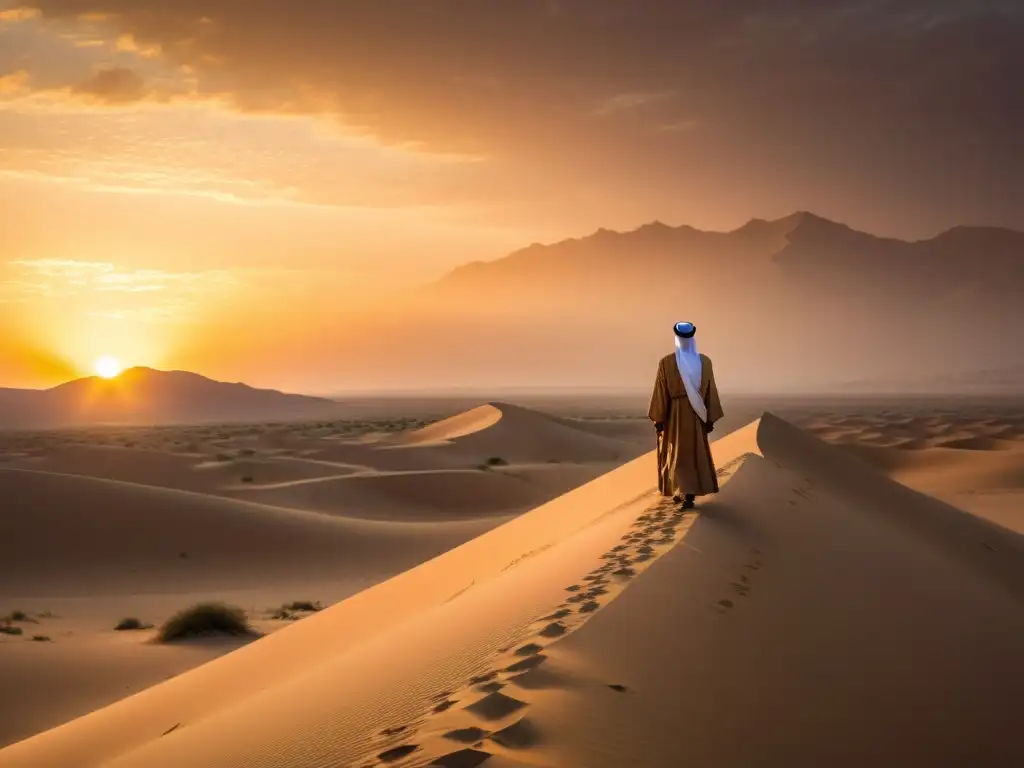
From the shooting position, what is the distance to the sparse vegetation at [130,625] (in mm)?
12773

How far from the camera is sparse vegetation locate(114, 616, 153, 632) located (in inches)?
503

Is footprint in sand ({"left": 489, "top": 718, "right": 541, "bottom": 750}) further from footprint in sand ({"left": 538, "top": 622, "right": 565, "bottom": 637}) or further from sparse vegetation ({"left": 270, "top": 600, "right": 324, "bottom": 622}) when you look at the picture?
sparse vegetation ({"left": 270, "top": 600, "right": 324, "bottom": 622})

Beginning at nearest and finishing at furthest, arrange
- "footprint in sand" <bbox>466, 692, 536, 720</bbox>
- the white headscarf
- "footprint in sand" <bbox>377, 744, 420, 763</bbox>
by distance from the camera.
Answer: "footprint in sand" <bbox>377, 744, 420, 763</bbox>
"footprint in sand" <bbox>466, 692, 536, 720</bbox>
the white headscarf

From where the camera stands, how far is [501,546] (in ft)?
40.3

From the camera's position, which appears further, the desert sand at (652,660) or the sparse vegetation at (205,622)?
the sparse vegetation at (205,622)

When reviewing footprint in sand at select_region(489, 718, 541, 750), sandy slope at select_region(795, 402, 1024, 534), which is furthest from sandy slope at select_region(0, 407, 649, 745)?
sandy slope at select_region(795, 402, 1024, 534)

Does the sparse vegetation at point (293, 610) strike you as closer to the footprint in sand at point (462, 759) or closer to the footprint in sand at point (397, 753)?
the footprint in sand at point (397, 753)

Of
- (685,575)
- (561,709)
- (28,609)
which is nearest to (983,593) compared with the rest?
(685,575)

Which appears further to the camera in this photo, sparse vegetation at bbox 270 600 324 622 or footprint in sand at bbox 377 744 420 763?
sparse vegetation at bbox 270 600 324 622

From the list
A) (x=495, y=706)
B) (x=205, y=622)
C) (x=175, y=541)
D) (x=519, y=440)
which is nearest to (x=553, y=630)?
(x=495, y=706)

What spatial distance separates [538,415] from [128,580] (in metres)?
38.0

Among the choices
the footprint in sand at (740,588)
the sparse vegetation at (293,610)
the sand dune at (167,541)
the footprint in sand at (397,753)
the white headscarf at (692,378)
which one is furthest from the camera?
the sand dune at (167,541)

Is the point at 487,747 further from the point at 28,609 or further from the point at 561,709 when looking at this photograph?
the point at 28,609

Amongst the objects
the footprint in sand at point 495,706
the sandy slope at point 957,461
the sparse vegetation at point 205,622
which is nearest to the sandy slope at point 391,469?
the sandy slope at point 957,461
